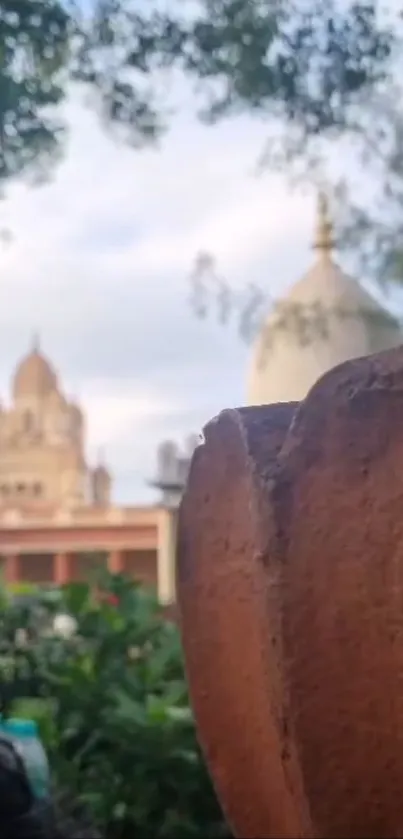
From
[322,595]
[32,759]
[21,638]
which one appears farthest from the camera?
[21,638]

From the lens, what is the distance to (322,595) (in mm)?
628

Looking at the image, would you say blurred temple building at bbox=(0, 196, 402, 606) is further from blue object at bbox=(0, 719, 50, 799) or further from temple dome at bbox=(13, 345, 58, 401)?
blue object at bbox=(0, 719, 50, 799)

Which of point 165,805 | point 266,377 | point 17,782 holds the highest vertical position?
point 266,377

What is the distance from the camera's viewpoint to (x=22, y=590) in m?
1.62

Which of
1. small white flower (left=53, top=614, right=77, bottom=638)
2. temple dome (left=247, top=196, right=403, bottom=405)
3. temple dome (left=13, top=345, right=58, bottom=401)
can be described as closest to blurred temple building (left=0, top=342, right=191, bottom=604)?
temple dome (left=13, top=345, right=58, bottom=401)

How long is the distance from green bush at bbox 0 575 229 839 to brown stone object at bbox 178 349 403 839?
414 mm

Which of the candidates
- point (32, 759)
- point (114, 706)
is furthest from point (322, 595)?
point (114, 706)

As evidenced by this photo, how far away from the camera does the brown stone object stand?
24.1 inches

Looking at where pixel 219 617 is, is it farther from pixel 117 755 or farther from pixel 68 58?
pixel 68 58

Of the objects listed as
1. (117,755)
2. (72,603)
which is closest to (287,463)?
(117,755)

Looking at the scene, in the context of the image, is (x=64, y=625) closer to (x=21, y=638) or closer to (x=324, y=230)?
(x=21, y=638)

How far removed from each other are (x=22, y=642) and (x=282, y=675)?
78 centimetres

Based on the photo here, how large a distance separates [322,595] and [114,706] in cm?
60

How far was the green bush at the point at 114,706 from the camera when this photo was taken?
1124 mm
